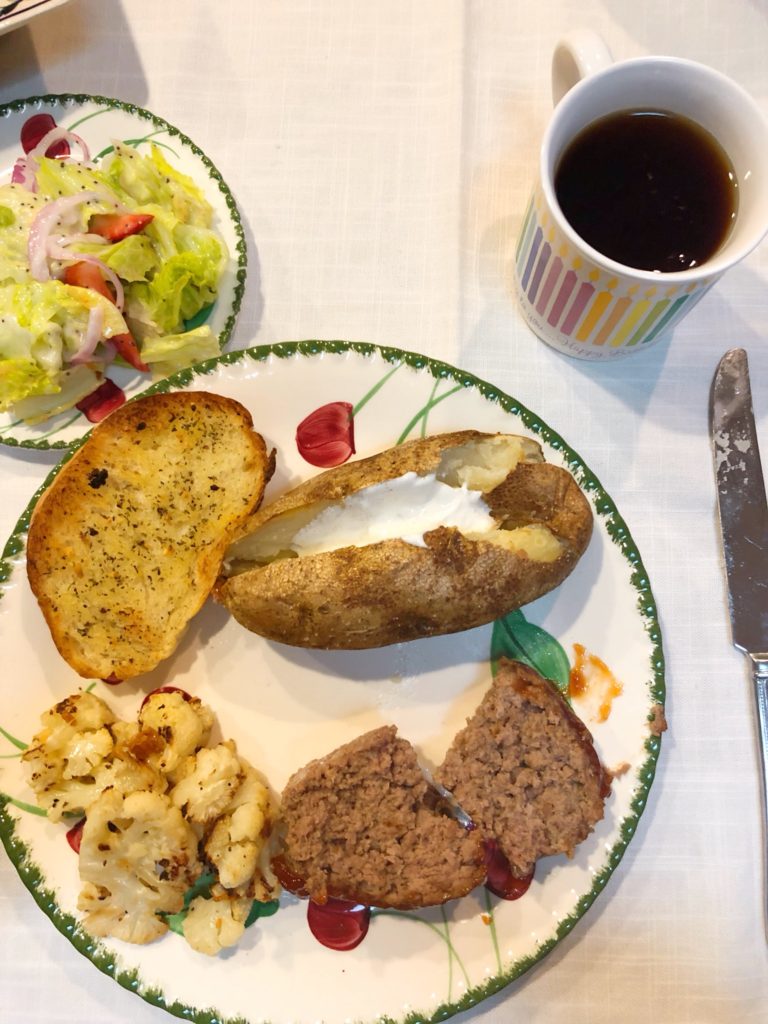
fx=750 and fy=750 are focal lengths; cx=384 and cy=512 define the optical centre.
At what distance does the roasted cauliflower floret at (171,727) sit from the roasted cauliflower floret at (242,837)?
104 mm

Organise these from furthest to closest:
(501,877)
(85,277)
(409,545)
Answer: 1. (85,277)
2. (501,877)
3. (409,545)

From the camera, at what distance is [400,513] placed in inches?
44.3

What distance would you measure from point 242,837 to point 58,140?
1.26 meters

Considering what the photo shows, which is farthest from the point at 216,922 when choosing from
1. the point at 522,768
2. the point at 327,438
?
the point at 327,438

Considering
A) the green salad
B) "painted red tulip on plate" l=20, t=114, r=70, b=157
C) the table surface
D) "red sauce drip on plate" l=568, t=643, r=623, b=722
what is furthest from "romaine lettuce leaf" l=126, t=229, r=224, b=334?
"red sauce drip on plate" l=568, t=643, r=623, b=722

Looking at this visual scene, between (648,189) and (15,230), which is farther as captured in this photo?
(15,230)

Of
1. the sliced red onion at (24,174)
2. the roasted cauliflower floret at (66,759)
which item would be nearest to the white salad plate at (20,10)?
the sliced red onion at (24,174)

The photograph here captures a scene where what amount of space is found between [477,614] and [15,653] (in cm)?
75

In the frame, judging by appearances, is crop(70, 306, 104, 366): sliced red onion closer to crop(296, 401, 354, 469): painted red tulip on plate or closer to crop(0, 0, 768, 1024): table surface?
crop(0, 0, 768, 1024): table surface

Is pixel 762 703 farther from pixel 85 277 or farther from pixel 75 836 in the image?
pixel 85 277

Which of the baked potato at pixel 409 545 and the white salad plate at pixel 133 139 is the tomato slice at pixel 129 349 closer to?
the white salad plate at pixel 133 139

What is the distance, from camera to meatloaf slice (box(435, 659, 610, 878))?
1.16m

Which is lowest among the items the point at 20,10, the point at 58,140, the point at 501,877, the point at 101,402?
the point at 501,877

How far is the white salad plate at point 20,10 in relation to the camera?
1.34 meters
